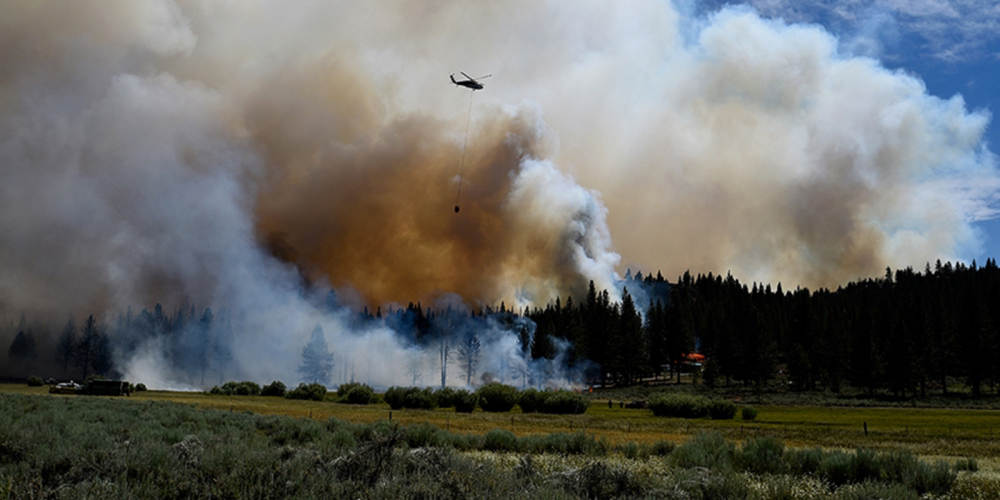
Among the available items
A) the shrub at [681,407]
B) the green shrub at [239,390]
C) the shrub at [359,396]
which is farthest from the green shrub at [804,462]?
the green shrub at [239,390]

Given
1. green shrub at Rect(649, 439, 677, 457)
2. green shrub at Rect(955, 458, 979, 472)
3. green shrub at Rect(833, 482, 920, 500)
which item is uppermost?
green shrub at Rect(833, 482, 920, 500)

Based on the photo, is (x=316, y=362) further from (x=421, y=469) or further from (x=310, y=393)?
(x=421, y=469)

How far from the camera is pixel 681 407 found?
222ft

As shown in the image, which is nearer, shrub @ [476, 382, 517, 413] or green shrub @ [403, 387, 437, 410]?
shrub @ [476, 382, 517, 413]

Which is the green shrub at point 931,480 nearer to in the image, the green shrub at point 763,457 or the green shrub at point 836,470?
the green shrub at point 836,470

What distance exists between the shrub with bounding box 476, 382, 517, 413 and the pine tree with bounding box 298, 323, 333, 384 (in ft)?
283

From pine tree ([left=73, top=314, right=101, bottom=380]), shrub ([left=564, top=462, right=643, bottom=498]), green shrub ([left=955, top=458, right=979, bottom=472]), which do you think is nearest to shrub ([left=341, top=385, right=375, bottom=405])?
green shrub ([left=955, top=458, right=979, bottom=472])

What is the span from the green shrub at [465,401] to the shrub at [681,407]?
22208 millimetres

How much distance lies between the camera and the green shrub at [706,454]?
765 inches

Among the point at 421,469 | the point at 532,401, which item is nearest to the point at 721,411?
the point at 532,401

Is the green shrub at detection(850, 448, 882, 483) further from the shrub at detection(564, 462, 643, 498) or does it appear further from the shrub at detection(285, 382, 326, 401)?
the shrub at detection(285, 382, 326, 401)

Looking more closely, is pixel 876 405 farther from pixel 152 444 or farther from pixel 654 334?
pixel 152 444

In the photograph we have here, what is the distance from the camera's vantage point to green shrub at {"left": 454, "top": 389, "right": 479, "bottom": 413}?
2837 inches

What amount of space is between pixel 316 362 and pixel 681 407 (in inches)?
4189
